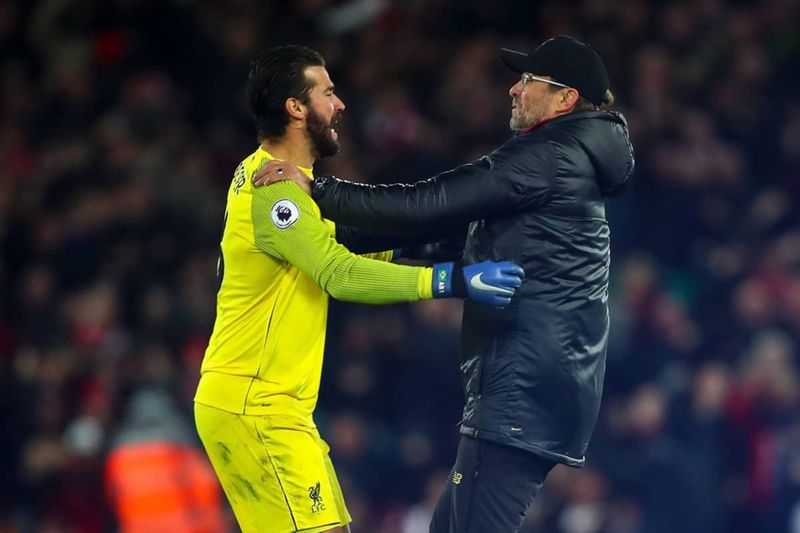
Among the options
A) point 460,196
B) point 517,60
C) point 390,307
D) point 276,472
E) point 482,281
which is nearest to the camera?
point 482,281

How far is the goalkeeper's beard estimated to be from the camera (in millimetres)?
4816

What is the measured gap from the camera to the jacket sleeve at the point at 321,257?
455 cm

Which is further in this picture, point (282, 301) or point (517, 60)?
point (517, 60)

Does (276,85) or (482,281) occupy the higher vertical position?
(276,85)

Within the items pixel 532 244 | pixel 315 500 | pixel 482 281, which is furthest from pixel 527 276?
pixel 315 500

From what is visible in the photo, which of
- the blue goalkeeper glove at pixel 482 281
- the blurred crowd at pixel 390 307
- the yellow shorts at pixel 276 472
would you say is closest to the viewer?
the blue goalkeeper glove at pixel 482 281

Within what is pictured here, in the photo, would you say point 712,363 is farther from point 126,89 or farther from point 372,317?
point 126,89

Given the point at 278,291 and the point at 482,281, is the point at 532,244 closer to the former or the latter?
the point at 482,281

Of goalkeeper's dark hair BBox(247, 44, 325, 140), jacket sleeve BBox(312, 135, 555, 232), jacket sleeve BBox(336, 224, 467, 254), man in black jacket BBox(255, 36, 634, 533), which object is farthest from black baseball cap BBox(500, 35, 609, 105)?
goalkeeper's dark hair BBox(247, 44, 325, 140)

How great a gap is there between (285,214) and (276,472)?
2.72 ft

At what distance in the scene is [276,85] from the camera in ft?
15.7

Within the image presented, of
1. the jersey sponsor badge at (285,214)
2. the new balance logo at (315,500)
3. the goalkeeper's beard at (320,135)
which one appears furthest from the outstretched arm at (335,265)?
the new balance logo at (315,500)

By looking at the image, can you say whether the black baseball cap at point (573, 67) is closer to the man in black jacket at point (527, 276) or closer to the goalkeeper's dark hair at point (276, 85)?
the man in black jacket at point (527, 276)

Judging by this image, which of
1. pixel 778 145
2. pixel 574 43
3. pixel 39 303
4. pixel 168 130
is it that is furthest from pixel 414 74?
pixel 574 43
